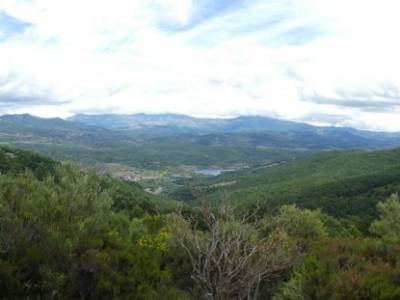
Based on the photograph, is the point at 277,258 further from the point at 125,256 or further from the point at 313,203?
the point at 313,203

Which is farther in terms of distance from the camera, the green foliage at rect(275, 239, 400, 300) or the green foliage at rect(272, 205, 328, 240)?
the green foliage at rect(272, 205, 328, 240)

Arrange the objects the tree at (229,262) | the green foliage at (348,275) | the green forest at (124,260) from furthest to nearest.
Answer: the tree at (229,262) < the green forest at (124,260) < the green foliage at (348,275)

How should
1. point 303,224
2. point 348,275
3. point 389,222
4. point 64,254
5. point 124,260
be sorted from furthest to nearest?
point 389,222
point 303,224
point 124,260
point 64,254
point 348,275

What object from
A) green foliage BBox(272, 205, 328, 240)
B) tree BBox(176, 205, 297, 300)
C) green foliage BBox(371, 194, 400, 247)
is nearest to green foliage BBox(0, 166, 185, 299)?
tree BBox(176, 205, 297, 300)

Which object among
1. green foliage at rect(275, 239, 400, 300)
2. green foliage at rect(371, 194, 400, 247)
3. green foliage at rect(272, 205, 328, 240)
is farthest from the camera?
green foliage at rect(371, 194, 400, 247)

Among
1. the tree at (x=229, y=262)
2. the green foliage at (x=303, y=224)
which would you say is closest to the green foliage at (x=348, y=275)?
the tree at (x=229, y=262)

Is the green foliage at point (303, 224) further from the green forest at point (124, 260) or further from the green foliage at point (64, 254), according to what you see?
the green foliage at point (64, 254)

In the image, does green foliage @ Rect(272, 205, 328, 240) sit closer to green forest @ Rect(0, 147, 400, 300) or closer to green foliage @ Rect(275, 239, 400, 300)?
green forest @ Rect(0, 147, 400, 300)

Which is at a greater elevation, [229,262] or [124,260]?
[229,262]

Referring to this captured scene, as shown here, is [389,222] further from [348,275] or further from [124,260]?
Answer: [124,260]

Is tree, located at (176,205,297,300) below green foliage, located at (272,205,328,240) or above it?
above

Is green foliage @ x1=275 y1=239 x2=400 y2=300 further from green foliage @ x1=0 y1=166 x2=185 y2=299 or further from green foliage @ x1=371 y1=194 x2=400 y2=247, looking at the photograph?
green foliage @ x1=371 y1=194 x2=400 y2=247

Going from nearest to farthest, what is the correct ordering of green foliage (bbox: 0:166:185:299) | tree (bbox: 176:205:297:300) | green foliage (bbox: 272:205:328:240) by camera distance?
green foliage (bbox: 0:166:185:299) → tree (bbox: 176:205:297:300) → green foliage (bbox: 272:205:328:240)

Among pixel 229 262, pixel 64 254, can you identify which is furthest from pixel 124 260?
pixel 229 262
